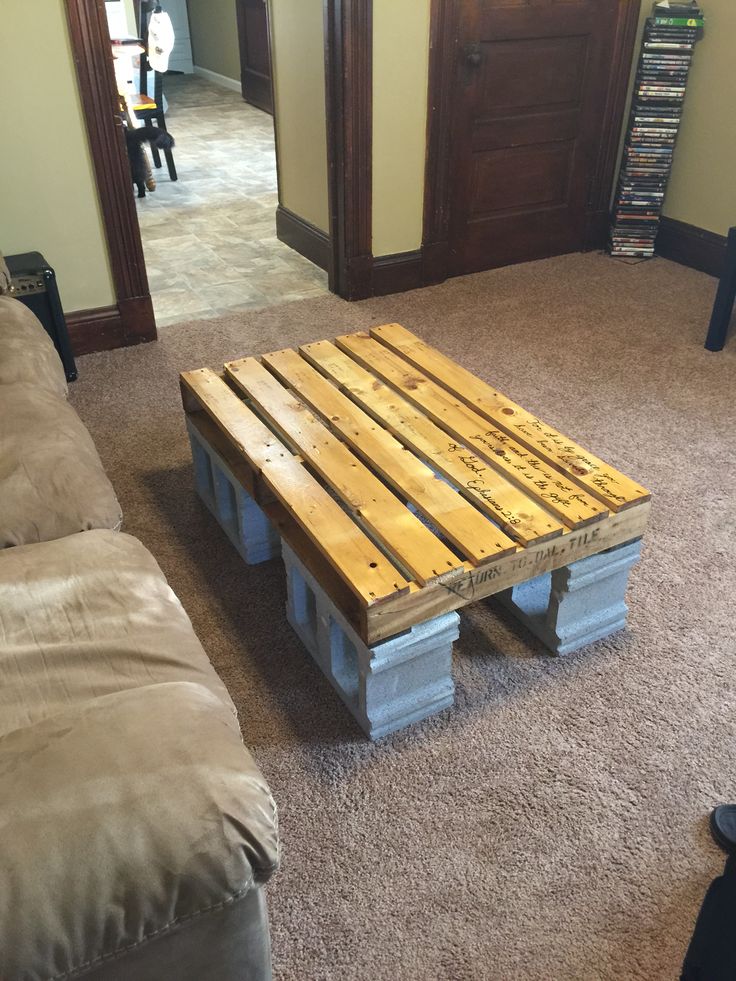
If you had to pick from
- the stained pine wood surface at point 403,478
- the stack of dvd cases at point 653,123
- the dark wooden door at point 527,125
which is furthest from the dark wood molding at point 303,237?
the stained pine wood surface at point 403,478

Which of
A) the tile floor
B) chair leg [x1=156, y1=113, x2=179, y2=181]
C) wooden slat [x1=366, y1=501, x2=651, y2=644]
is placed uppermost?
wooden slat [x1=366, y1=501, x2=651, y2=644]

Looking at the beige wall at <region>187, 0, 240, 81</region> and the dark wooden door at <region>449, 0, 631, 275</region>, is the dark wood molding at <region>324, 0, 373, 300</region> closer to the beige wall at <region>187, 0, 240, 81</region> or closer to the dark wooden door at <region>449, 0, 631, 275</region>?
the dark wooden door at <region>449, 0, 631, 275</region>

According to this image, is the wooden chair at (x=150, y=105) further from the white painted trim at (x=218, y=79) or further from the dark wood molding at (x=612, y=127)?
the white painted trim at (x=218, y=79)

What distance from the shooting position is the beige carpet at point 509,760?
128 cm

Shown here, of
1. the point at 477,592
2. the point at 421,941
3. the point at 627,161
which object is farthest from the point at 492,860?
the point at 627,161

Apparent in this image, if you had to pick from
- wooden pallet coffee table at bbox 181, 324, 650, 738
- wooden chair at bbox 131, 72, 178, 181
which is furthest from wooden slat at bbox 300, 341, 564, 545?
wooden chair at bbox 131, 72, 178, 181

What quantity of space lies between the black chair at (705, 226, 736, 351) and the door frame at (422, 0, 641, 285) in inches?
42.0

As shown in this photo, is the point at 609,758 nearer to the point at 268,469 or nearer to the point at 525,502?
the point at 525,502

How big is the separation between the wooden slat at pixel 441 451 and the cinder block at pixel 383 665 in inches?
8.9

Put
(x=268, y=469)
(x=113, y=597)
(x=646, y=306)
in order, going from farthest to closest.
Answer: (x=646, y=306), (x=268, y=469), (x=113, y=597)

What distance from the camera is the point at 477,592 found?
1.52 meters

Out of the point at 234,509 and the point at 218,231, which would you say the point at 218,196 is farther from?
the point at 234,509

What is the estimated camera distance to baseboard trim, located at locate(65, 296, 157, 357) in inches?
118

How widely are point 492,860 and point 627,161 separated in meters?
3.23
